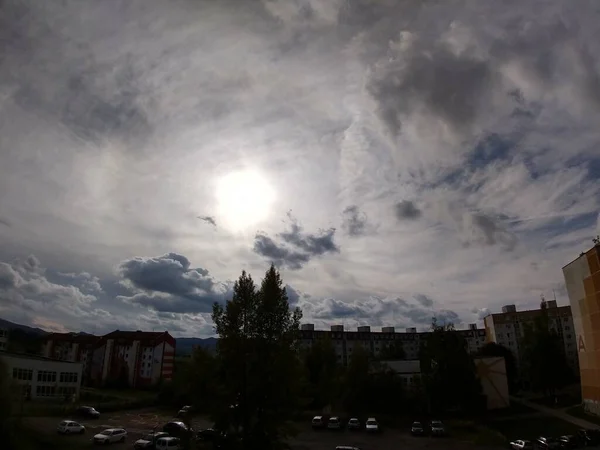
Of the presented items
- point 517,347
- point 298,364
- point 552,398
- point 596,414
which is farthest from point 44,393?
point 517,347

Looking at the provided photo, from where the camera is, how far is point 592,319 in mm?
62969

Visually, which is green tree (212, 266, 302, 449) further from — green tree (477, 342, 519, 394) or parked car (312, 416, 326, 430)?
green tree (477, 342, 519, 394)

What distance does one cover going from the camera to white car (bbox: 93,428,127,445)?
37531mm

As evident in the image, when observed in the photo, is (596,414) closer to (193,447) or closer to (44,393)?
(193,447)

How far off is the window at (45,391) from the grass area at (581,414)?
7634 cm

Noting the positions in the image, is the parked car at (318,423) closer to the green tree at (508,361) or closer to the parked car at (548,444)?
the parked car at (548,444)

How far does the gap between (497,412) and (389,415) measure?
60.1ft

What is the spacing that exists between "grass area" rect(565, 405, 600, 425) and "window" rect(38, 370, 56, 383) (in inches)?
3016

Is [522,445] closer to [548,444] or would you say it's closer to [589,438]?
Result: [548,444]

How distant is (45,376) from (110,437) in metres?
36.1

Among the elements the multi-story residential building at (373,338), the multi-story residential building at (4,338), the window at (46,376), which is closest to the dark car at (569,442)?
the window at (46,376)

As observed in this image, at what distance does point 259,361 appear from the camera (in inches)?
1081

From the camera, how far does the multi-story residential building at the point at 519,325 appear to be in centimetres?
12581

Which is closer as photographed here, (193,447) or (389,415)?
(193,447)
